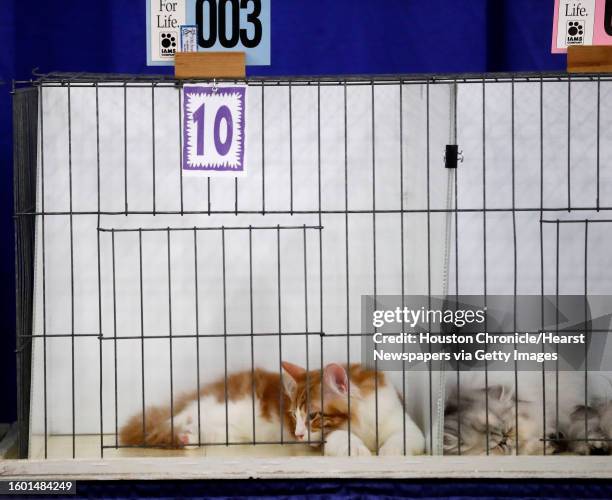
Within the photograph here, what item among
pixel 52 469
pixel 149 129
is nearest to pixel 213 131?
pixel 149 129

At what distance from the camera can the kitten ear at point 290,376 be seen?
2074 millimetres

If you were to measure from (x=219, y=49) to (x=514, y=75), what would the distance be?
2.24 feet

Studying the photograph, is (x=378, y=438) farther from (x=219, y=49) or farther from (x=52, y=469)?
(x=219, y=49)

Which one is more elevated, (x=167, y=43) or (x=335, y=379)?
(x=167, y=43)

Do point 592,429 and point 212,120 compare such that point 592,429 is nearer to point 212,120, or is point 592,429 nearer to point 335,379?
point 335,379

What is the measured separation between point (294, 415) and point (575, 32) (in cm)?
104

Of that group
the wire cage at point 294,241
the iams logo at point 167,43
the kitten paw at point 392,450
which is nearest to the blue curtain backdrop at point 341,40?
the iams logo at point 167,43

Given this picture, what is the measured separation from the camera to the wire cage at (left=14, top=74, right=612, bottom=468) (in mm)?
2053

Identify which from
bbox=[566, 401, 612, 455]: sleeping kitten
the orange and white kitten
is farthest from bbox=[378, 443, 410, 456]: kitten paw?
bbox=[566, 401, 612, 455]: sleeping kitten

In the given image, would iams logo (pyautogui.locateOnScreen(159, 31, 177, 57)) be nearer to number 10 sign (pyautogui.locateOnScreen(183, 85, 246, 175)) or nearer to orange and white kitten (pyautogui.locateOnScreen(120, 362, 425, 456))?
number 10 sign (pyautogui.locateOnScreen(183, 85, 246, 175))

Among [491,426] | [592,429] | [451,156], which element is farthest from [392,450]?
[451,156]

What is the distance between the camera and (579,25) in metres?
2.18

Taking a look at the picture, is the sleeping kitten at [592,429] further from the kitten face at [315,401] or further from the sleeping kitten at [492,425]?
the kitten face at [315,401]

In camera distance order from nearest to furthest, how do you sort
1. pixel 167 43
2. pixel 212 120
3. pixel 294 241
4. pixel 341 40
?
pixel 212 120 < pixel 294 241 < pixel 167 43 < pixel 341 40
